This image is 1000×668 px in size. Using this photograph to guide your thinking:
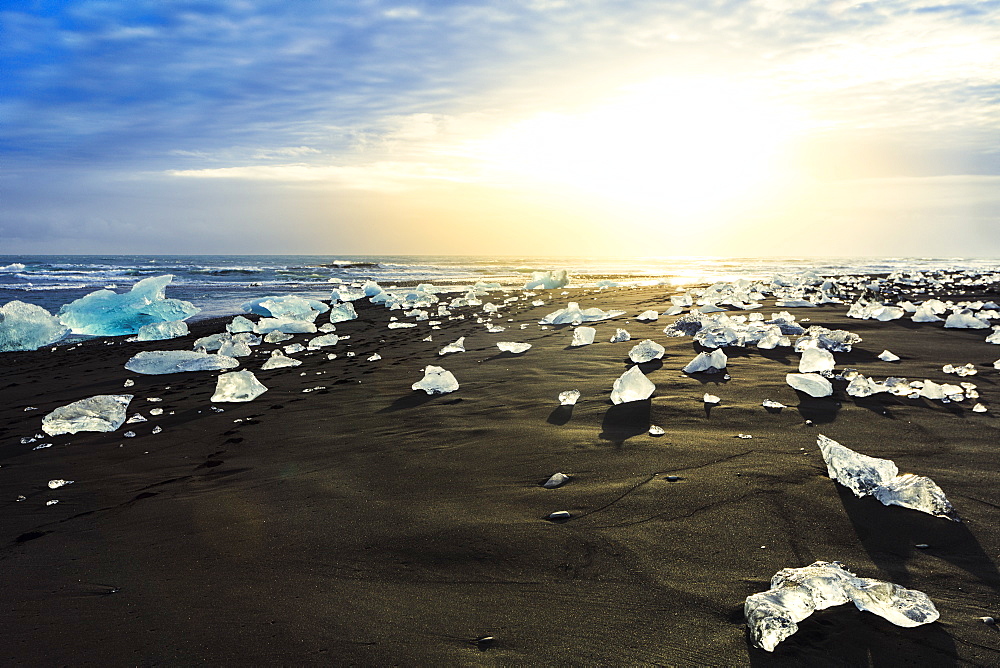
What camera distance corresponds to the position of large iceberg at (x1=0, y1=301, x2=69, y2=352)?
Answer: 7281mm

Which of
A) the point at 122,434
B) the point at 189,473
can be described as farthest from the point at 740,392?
the point at 122,434

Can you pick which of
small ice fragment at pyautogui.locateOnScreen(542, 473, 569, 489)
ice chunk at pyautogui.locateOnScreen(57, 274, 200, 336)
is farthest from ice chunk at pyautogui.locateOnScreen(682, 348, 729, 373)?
ice chunk at pyautogui.locateOnScreen(57, 274, 200, 336)

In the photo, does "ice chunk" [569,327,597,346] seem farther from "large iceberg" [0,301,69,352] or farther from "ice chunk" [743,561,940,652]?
"large iceberg" [0,301,69,352]

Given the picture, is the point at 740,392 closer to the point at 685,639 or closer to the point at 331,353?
the point at 685,639

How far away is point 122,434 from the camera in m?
3.47

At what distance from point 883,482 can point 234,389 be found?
4.19 meters

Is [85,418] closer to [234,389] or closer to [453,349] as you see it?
[234,389]

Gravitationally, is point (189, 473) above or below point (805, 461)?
below

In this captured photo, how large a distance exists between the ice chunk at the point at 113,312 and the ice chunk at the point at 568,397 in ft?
28.9

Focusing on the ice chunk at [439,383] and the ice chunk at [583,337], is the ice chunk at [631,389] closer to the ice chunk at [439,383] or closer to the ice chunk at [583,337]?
the ice chunk at [439,383]

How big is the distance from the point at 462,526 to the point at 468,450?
800 millimetres

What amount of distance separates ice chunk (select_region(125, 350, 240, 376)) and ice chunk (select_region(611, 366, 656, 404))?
4.20 m

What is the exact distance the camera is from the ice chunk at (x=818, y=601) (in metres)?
1.30

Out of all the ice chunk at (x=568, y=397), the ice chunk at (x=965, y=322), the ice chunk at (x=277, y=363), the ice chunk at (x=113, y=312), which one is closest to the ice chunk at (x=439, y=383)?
the ice chunk at (x=568, y=397)
